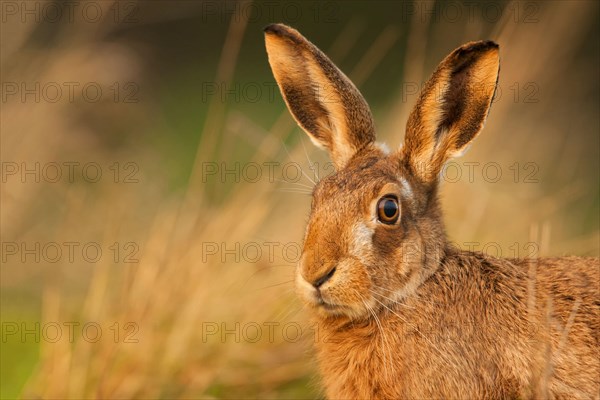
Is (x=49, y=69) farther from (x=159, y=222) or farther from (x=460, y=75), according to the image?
(x=460, y=75)

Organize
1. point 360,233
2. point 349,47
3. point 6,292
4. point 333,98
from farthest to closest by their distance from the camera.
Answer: point 349,47
point 6,292
point 333,98
point 360,233

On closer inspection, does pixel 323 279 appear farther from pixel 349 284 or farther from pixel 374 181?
pixel 374 181

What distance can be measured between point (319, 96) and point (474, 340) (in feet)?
4.36

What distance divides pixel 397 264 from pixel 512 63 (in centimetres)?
332

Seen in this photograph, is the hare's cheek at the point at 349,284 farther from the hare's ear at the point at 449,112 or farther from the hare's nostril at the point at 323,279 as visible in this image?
the hare's ear at the point at 449,112

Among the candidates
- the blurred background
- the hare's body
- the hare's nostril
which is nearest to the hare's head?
the hare's nostril

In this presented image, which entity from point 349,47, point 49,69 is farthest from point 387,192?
point 349,47

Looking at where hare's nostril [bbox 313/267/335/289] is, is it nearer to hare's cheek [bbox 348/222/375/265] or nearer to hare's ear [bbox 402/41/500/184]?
hare's cheek [bbox 348/222/375/265]

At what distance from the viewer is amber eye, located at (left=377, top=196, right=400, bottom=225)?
13.4 feet

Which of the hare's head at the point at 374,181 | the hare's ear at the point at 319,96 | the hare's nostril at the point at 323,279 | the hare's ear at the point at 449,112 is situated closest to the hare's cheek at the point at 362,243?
the hare's head at the point at 374,181

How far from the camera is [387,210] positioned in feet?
13.4

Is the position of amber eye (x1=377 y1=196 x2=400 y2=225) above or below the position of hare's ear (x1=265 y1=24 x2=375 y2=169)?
below

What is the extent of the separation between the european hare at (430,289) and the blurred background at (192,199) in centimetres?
46

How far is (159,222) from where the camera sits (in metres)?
5.88
